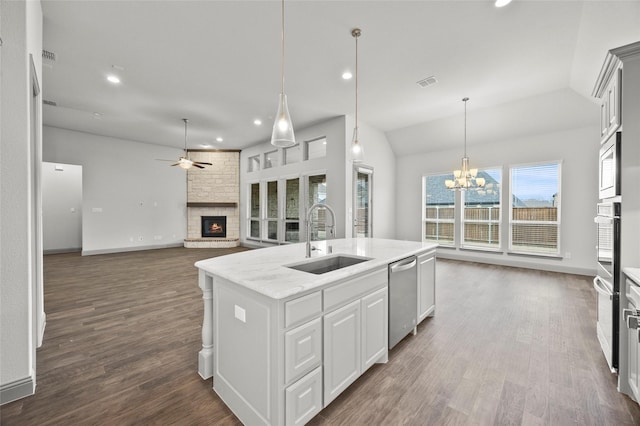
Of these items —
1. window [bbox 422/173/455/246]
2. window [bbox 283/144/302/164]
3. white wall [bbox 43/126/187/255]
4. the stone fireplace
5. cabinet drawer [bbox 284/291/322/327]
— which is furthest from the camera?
the stone fireplace

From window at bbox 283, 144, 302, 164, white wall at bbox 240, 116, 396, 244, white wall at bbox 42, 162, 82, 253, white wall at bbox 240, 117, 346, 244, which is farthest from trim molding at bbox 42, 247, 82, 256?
window at bbox 283, 144, 302, 164

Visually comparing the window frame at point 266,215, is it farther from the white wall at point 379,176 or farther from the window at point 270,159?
the white wall at point 379,176

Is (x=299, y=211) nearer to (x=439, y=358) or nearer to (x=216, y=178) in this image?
(x=216, y=178)

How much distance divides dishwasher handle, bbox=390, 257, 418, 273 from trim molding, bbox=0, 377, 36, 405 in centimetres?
275

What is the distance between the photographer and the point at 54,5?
104 inches

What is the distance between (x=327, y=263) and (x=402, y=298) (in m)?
0.76

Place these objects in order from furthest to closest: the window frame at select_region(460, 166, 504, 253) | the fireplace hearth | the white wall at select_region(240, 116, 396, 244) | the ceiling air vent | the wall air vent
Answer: the fireplace hearth, the window frame at select_region(460, 166, 504, 253), the white wall at select_region(240, 116, 396, 244), the ceiling air vent, the wall air vent

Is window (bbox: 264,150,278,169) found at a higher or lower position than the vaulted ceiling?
lower

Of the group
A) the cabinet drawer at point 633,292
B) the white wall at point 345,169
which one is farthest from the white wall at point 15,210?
the white wall at point 345,169

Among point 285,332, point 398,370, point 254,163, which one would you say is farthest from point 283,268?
point 254,163

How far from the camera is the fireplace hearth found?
9.05 meters

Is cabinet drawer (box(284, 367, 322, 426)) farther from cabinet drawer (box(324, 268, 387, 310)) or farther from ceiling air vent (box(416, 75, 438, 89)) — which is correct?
ceiling air vent (box(416, 75, 438, 89))

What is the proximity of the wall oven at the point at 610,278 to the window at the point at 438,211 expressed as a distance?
4.71 metres

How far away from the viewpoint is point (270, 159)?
8.11m
